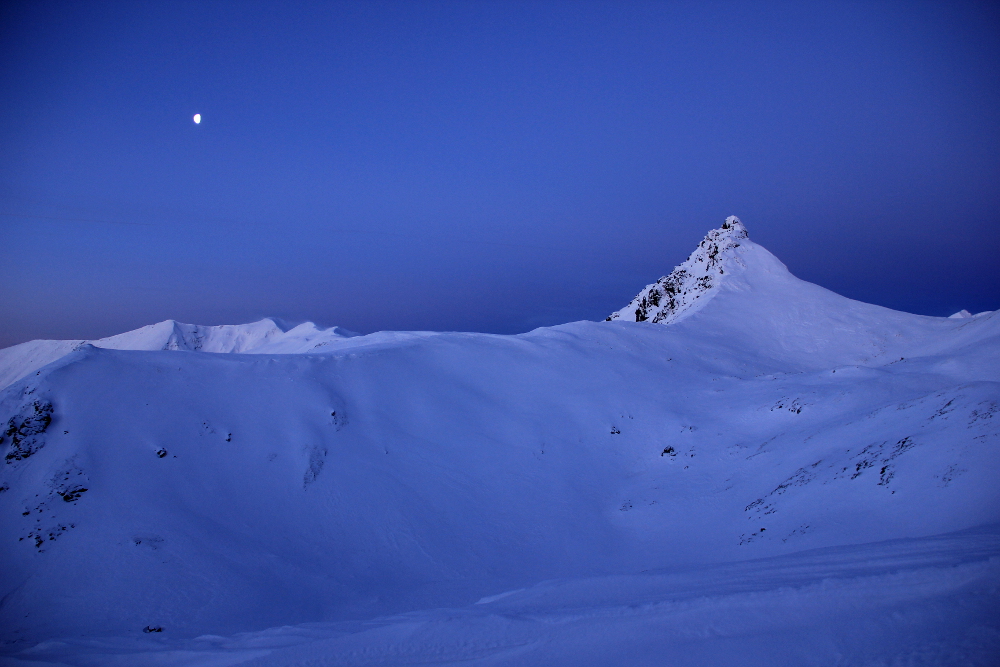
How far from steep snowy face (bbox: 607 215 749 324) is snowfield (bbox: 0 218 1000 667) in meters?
22.2

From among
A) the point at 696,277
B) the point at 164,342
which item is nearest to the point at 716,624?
the point at 696,277

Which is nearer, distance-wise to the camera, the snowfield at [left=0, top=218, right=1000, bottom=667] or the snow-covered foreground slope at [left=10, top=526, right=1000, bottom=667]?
the snow-covered foreground slope at [left=10, top=526, right=1000, bottom=667]

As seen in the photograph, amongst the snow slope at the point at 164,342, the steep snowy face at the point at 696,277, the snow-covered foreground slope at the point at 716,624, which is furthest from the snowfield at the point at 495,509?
the snow slope at the point at 164,342

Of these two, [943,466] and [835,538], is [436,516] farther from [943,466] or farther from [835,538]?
[943,466]

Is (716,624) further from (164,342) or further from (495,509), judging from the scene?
(164,342)

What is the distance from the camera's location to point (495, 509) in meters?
17.4

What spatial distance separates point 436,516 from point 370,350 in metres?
11.3

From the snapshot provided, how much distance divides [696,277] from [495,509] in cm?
4209

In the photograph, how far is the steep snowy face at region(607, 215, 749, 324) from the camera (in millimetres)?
47656

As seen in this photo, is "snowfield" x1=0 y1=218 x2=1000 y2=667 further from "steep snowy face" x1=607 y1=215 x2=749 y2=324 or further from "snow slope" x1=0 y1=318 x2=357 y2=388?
"snow slope" x1=0 y1=318 x2=357 y2=388

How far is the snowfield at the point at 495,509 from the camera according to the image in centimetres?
637

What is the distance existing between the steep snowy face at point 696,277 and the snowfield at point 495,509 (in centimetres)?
2219

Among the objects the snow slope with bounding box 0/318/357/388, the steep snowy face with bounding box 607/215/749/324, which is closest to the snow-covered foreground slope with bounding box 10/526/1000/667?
the steep snowy face with bounding box 607/215/749/324

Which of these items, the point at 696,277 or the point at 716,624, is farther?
the point at 696,277
